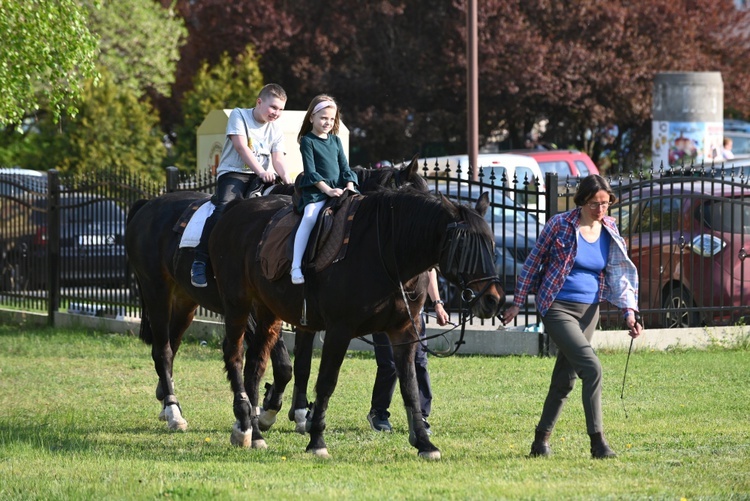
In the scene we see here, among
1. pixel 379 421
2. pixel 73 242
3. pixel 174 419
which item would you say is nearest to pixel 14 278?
pixel 73 242

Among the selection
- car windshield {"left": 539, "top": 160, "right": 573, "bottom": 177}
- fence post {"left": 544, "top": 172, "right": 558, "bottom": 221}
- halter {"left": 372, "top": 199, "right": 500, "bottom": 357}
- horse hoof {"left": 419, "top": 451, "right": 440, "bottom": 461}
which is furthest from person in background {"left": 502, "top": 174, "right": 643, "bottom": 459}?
car windshield {"left": 539, "top": 160, "right": 573, "bottom": 177}

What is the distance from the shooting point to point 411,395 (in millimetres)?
8258

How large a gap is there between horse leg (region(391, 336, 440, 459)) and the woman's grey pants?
773 mm

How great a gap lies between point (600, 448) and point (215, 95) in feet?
81.3

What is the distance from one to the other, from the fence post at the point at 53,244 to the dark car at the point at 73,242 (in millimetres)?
63

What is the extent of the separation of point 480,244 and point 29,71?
8348 mm

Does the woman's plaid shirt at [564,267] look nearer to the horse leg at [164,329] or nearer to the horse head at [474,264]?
the horse head at [474,264]

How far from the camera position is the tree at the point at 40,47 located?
535 inches

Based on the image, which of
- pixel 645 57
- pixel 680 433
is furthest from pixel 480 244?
pixel 645 57

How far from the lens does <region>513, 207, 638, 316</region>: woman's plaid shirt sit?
7906 millimetres

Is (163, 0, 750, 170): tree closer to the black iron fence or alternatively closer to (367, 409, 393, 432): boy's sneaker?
the black iron fence

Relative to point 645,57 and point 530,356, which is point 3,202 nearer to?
point 530,356

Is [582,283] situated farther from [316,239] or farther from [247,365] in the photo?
[247,365]

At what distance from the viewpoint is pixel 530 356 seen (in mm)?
13500
